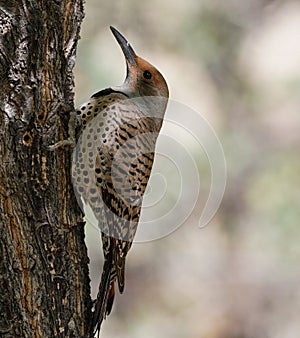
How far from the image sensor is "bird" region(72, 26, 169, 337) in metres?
2.83

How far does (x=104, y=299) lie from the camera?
2789 mm

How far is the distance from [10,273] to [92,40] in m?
4.88

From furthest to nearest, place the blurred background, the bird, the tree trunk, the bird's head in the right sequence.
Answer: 1. the blurred background
2. the bird's head
3. the bird
4. the tree trunk

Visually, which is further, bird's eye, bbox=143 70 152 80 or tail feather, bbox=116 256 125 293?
bird's eye, bbox=143 70 152 80

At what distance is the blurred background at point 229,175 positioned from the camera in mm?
7262

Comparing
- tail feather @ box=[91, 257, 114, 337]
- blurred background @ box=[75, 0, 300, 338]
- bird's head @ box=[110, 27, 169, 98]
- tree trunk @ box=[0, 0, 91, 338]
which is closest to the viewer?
tree trunk @ box=[0, 0, 91, 338]

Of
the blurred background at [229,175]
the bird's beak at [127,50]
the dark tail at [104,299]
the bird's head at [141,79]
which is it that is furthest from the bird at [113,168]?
the blurred background at [229,175]

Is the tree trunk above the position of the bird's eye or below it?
below

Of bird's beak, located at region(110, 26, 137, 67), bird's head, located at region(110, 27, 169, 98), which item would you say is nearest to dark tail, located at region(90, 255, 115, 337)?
bird's head, located at region(110, 27, 169, 98)

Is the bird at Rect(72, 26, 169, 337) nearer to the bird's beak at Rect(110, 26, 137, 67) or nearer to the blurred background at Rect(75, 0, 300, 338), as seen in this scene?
the bird's beak at Rect(110, 26, 137, 67)

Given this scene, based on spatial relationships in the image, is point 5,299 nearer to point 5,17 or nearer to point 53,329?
point 53,329

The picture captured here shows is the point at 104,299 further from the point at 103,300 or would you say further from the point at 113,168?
the point at 113,168

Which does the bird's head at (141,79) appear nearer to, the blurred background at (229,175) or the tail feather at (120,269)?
the tail feather at (120,269)

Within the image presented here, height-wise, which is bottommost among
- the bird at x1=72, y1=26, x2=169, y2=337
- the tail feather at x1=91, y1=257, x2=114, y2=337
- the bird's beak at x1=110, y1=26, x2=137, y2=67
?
the tail feather at x1=91, y1=257, x2=114, y2=337
